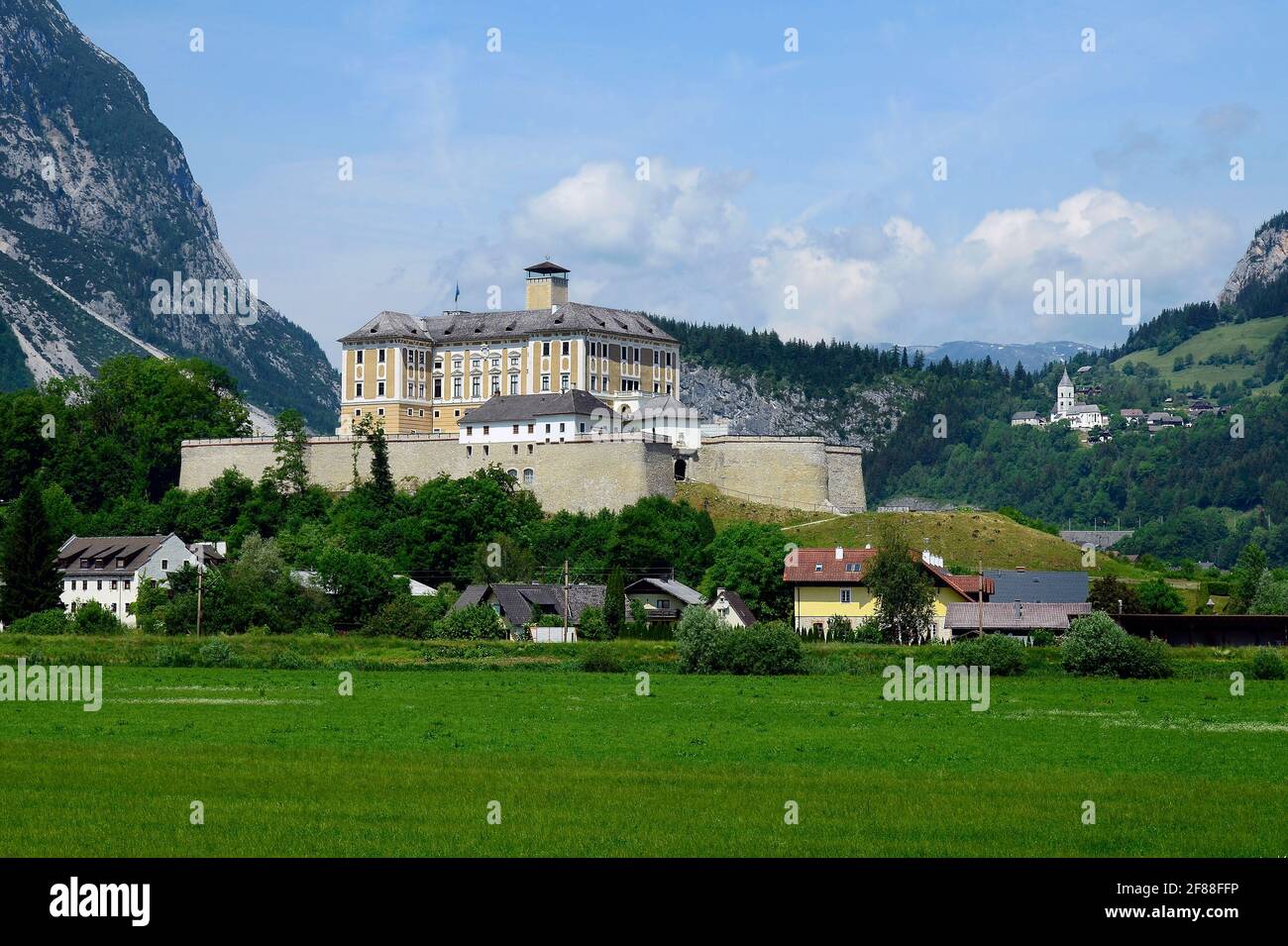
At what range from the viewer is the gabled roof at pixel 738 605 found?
8325 cm

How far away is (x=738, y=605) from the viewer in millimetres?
84438

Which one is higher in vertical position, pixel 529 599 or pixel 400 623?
pixel 529 599

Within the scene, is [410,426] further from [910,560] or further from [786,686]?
[786,686]

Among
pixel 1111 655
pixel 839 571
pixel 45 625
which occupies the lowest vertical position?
pixel 1111 655

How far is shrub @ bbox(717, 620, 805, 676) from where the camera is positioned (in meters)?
59.8

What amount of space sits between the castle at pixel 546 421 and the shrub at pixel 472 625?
89.4 feet

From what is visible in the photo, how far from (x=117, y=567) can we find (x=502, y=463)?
79.4 feet

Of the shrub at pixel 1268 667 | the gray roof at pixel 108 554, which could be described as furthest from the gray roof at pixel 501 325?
the shrub at pixel 1268 667

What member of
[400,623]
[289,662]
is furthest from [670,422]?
[289,662]

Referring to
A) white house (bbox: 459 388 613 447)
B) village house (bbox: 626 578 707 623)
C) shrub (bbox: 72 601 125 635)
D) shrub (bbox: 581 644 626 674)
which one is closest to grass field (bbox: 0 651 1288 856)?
shrub (bbox: 581 644 626 674)

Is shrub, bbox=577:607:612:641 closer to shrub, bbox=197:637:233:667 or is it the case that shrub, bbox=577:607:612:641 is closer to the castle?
shrub, bbox=197:637:233:667

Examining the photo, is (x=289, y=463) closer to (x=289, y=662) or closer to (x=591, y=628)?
(x=591, y=628)

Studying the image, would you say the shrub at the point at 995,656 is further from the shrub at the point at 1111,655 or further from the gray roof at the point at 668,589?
the gray roof at the point at 668,589

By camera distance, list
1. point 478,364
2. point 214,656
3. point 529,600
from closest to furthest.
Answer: point 214,656, point 529,600, point 478,364
